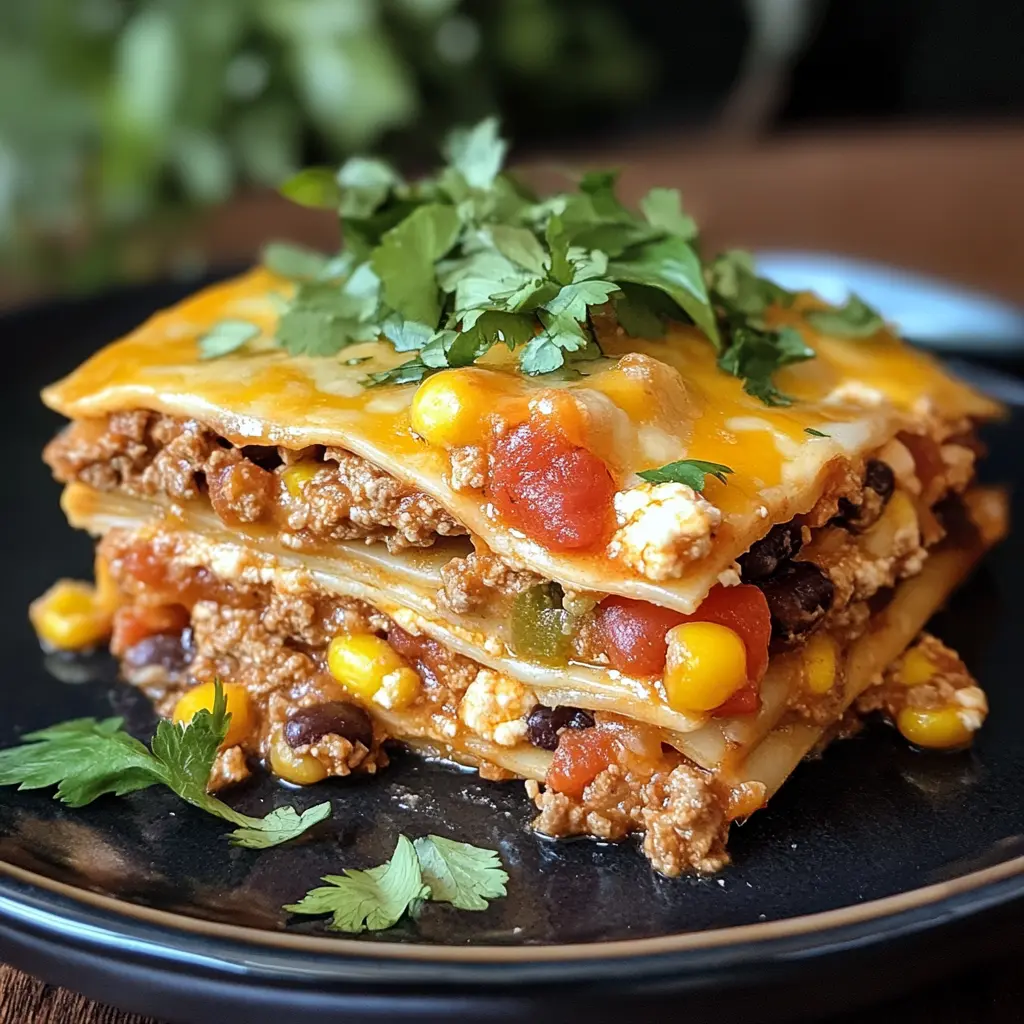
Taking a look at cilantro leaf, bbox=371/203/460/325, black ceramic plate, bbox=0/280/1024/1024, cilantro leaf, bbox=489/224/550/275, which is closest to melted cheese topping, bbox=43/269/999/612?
cilantro leaf, bbox=371/203/460/325

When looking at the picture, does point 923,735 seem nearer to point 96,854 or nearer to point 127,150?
point 96,854

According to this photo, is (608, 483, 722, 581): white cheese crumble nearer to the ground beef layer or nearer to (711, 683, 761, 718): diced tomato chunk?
(711, 683, 761, 718): diced tomato chunk

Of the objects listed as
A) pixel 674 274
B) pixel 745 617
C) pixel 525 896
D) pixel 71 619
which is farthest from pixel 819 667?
pixel 71 619

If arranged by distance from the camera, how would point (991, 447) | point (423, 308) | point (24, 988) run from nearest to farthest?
point (24, 988) < point (423, 308) < point (991, 447)

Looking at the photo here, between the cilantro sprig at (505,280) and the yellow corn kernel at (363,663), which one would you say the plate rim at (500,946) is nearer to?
the yellow corn kernel at (363,663)

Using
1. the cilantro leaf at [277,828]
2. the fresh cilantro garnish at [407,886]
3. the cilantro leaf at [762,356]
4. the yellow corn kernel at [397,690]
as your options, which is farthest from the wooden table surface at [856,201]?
the fresh cilantro garnish at [407,886]

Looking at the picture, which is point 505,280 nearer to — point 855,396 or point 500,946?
point 855,396

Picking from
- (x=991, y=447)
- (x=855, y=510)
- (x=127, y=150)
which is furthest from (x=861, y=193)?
(x=855, y=510)
